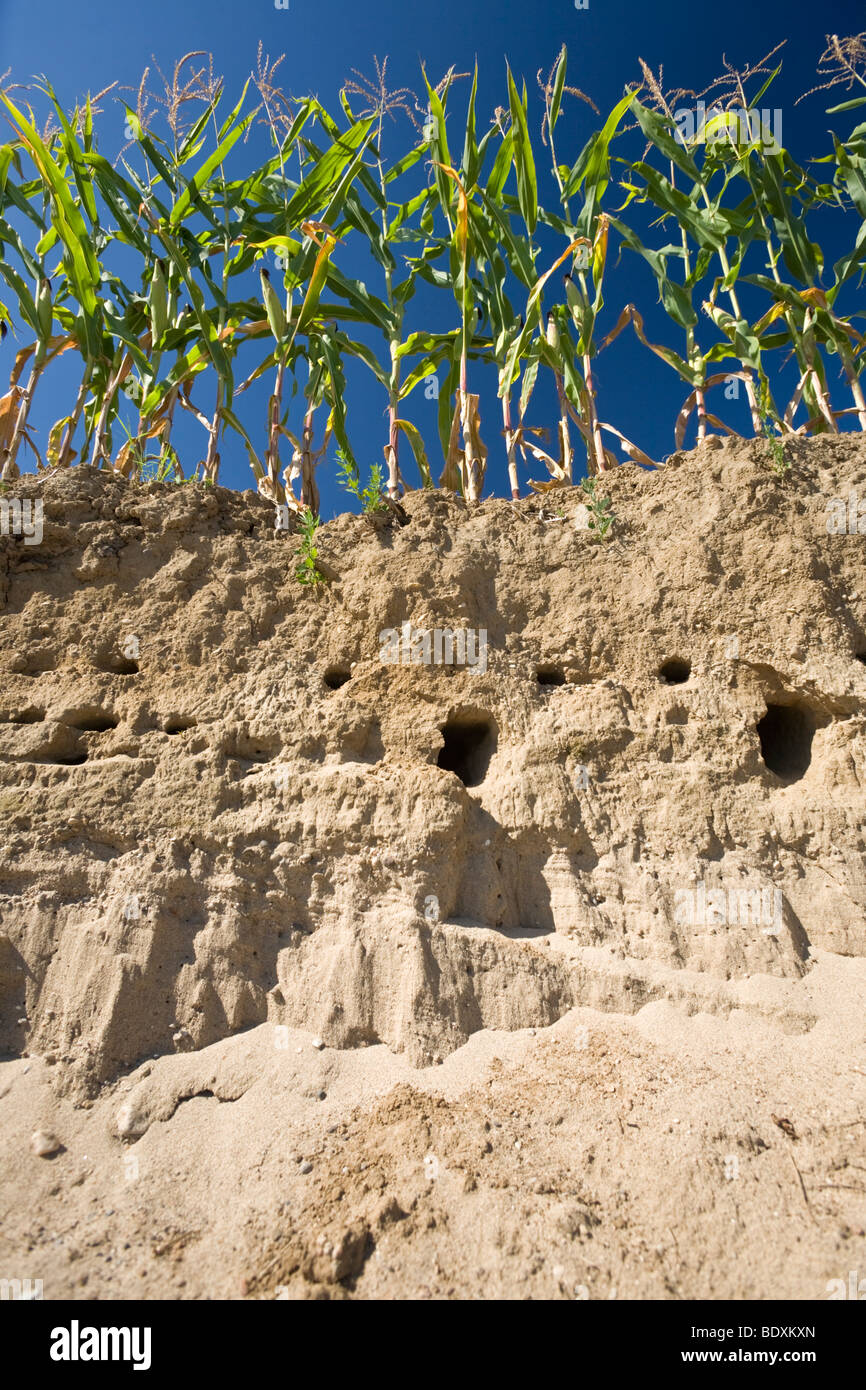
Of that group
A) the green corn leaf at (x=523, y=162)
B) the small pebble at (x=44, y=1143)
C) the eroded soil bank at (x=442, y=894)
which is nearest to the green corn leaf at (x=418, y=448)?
the eroded soil bank at (x=442, y=894)

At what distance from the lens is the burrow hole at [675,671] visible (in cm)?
493

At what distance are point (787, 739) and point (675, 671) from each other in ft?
3.02

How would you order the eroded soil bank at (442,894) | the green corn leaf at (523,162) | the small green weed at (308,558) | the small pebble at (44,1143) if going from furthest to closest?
the green corn leaf at (523,162) → the small green weed at (308,558) → the small pebble at (44,1143) → the eroded soil bank at (442,894)

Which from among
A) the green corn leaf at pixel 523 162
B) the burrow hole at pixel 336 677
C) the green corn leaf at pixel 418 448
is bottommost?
the burrow hole at pixel 336 677

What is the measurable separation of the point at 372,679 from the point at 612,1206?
10.3 ft

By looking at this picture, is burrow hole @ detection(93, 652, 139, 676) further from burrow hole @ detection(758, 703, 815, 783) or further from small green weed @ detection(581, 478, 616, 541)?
burrow hole @ detection(758, 703, 815, 783)

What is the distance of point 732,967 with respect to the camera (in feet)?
12.8

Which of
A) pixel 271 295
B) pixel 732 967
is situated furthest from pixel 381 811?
pixel 271 295

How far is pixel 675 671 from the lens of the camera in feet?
16.4

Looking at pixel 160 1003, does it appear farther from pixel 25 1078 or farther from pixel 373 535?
pixel 373 535

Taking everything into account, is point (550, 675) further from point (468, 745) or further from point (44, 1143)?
point (44, 1143)

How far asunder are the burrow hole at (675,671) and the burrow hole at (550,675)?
26.0 inches

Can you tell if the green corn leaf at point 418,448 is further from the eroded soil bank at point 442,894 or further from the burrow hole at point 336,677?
the burrow hole at point 336,677

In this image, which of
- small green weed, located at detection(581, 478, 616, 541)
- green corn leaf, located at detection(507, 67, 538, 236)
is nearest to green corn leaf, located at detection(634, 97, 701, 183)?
green corn leaf, located at detection(507, 67, 538, 236)
